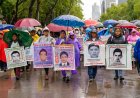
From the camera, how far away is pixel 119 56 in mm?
13914

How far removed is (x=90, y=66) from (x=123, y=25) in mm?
6456

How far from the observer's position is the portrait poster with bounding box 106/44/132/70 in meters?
13.9

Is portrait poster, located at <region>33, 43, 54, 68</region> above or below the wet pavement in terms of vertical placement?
above

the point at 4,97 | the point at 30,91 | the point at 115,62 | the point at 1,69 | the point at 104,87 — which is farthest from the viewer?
the point at 1,69

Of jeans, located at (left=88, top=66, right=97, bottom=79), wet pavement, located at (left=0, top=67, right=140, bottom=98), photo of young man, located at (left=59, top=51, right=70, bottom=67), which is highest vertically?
photo of young man, located at (left=59, top=51, right=70, bottom=67)

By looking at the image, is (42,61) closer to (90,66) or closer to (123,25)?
(90,66)

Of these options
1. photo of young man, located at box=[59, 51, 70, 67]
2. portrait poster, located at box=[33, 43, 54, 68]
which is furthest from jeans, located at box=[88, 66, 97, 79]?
portrait poster, located at box=[33, 43, 54, 68]

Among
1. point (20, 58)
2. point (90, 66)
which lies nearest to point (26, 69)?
point (20, 58)

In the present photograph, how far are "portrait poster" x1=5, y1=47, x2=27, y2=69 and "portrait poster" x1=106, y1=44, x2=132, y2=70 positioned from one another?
110 inches

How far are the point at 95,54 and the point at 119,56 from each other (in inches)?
29.6

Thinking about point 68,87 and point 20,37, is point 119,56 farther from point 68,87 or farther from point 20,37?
point 20,37

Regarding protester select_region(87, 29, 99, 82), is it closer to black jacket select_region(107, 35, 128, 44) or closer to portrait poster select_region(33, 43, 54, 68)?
black jacket select_region(107, 35, 128, 44)

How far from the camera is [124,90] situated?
12336 mm

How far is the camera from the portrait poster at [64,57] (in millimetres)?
14034
